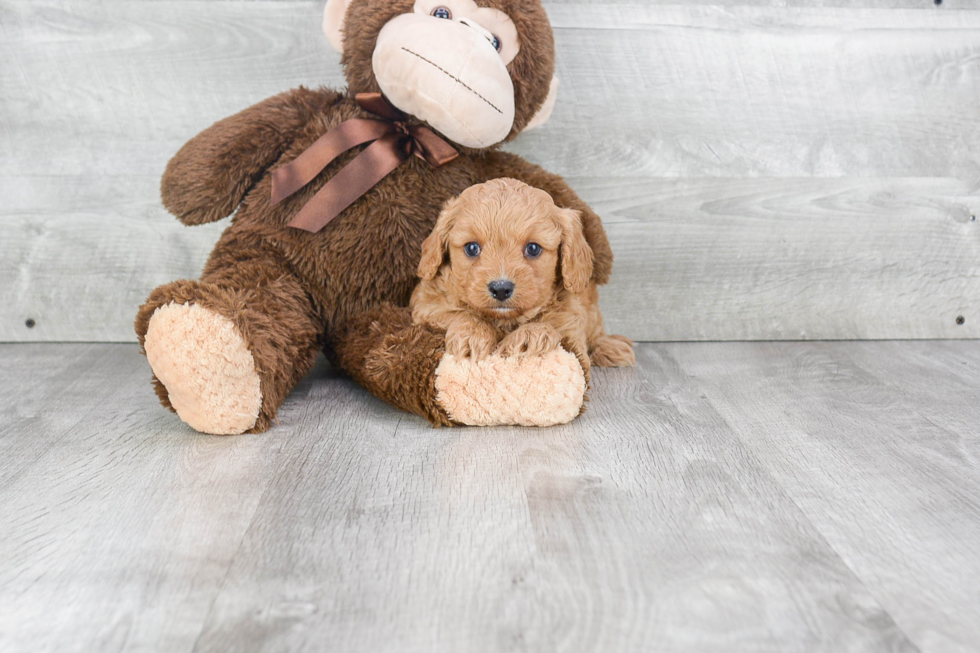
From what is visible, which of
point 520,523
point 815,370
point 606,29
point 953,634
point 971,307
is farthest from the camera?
point 971,307

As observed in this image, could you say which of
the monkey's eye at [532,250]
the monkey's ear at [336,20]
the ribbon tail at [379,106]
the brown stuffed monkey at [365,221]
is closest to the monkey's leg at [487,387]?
the brown stuffed monkey at [365,221]

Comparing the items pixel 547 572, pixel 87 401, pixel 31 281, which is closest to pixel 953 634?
pixel 547 572

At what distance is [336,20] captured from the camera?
47.8 inches

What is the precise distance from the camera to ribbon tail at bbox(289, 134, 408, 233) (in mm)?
1157

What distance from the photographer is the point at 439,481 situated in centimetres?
88

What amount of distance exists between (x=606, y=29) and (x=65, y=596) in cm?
118

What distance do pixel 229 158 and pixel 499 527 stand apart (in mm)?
681

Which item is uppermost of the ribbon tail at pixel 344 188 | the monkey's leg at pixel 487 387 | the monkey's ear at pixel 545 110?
the monkey's ear at pixel 545 110

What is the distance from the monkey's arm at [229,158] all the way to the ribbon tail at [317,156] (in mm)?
52

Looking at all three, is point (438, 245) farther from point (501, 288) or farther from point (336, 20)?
point (336, 20)

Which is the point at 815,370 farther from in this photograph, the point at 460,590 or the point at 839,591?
the point at 460,590

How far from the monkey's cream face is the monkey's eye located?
184mm

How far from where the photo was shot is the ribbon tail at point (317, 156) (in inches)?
45.4

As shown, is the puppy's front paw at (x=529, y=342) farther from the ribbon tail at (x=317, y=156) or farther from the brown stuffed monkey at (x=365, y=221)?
the ribbon tail at (x=317, y=156)
